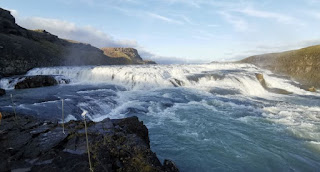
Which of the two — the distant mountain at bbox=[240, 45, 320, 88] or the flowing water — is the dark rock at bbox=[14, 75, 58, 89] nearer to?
the flowing water

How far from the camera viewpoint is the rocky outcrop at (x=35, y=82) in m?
20.2

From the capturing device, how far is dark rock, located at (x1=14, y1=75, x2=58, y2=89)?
2020cm

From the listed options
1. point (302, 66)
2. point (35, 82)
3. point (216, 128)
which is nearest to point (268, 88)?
point (302, 66)

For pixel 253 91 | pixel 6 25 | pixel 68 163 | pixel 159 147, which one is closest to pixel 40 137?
pixel 68 163

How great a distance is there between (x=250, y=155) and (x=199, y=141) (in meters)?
2.17

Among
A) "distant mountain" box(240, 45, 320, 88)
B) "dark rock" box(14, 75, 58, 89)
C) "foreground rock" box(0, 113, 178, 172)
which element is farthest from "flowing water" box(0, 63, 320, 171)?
"distant mountain" box(240, 45, 320, 88)

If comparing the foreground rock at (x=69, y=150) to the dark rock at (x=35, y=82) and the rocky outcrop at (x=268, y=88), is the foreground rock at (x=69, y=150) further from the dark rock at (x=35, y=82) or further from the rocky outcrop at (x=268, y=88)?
the rocky outcrop at (x=268, y=88)

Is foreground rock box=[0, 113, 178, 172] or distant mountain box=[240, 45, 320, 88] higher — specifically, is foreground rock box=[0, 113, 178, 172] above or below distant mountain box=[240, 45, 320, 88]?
below

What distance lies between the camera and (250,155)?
7.41 m

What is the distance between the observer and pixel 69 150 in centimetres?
431

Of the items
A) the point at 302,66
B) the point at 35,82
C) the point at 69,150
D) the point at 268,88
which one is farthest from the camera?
the point at 302,66

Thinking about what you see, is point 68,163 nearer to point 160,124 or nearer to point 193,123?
point 160,124

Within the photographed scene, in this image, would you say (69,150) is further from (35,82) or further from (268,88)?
(268,88)

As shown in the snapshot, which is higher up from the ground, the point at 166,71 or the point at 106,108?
the point at 166,71
